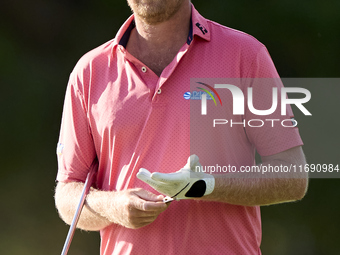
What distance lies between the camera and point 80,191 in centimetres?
241

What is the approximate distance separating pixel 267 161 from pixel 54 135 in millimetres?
3205

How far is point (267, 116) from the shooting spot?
2.24m

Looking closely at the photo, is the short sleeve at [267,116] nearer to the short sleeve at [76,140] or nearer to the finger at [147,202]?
the finger at [147,202]

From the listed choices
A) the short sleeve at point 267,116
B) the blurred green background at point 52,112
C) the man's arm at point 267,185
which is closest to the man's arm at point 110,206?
the man's arm at point 267,185

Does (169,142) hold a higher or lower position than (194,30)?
lower

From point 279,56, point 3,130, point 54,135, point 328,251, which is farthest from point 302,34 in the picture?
point 3,130

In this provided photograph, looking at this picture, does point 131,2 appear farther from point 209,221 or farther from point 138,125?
point 209,221

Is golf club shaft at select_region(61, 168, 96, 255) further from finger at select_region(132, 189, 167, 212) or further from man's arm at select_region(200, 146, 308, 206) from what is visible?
man's arm at select_region(200, 146, 308, 206)

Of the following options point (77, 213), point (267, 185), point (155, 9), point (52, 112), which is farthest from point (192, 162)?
point (52, 112)

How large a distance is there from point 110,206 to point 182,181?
0.34 m

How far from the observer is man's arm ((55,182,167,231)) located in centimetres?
214

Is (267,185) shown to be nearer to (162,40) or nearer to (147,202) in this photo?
(147,202)

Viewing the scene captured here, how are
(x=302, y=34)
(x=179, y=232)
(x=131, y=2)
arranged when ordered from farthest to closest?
(x=302, y=34) → (x=131, y=2) → (x=179, y=232)

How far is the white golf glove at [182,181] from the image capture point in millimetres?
2041
